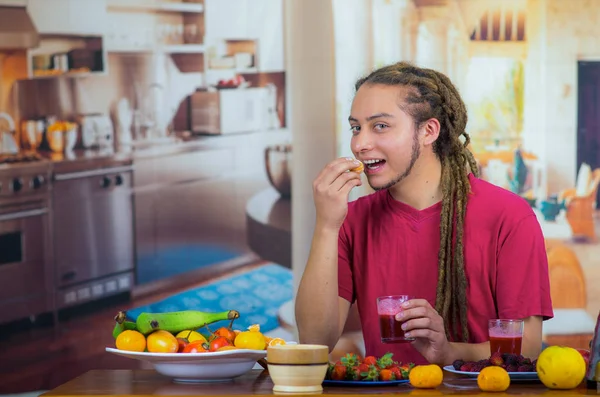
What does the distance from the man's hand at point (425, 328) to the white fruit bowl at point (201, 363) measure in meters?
0.37

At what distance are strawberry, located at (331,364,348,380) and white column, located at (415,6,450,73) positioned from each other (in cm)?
254

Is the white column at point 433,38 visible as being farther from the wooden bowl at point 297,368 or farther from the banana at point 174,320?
the wooden bowl at point 297,368

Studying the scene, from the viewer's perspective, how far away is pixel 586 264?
412 centimetres

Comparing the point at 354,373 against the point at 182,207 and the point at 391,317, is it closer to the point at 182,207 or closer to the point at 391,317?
the point at 391,317

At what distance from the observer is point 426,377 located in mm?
1699

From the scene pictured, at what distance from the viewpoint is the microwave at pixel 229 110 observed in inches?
165

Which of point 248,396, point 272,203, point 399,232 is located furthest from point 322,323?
point 272,203

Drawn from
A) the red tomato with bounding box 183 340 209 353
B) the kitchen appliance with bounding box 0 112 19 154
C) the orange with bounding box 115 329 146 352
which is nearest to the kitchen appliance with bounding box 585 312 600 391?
the red tomato with bounding box 183 340 209 353

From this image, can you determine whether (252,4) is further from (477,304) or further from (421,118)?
(477,304)

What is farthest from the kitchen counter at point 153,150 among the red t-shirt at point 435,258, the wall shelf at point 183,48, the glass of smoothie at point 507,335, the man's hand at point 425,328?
the glass of smoothie at point 507,335

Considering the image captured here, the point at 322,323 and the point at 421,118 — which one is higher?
the point at 421,118

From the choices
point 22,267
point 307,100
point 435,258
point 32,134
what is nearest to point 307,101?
point 307,100

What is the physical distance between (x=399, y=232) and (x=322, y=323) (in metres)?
0.32

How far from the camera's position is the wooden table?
167 cm
